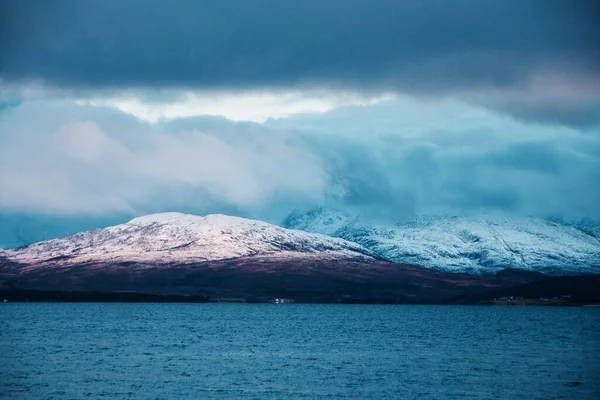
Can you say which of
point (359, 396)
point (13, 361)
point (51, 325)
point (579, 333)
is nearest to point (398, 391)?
point (359, 396)

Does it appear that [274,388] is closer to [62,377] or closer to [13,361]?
[62,377]

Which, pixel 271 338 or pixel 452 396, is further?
pixel 271 338

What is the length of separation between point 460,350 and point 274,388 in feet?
168

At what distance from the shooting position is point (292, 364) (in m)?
113

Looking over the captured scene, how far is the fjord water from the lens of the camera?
89.1 metres

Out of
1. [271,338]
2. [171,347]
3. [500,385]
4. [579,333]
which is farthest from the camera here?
[579,333]

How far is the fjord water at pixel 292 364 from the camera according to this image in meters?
89.1

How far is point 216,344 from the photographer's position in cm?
14025

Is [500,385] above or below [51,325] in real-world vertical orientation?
below

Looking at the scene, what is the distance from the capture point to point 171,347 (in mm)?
134250

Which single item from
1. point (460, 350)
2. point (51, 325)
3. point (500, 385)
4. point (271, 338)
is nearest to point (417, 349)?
point (460, 350)

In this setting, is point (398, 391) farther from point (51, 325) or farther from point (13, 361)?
point (51, 325)

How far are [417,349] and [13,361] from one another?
56.8 meters

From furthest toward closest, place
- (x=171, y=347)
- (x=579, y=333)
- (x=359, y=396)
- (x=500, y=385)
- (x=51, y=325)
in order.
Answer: (x=51, y=325)
(x=579, y=333)
(x=171, y=347)
(x=500, y=385)
(x=359, y=396)
